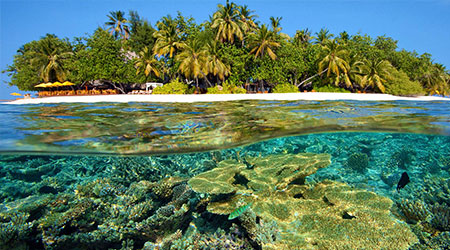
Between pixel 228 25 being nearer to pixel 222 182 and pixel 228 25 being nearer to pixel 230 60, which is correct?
pixel 230 60

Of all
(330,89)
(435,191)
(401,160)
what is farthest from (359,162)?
(330,89)

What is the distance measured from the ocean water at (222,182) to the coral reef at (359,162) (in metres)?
0.03

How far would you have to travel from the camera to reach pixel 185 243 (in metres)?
5.12

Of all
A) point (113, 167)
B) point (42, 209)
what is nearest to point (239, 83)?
point (113, 167)

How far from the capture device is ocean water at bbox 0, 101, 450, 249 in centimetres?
529

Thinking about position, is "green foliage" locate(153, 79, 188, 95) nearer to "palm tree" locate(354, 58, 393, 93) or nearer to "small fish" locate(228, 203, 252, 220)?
"palm tree" locate(354, 58, 393, 93)

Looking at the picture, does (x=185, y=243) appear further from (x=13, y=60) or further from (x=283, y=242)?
(x=13, y=60)

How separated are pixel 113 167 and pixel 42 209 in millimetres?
2710

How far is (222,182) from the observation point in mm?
5988

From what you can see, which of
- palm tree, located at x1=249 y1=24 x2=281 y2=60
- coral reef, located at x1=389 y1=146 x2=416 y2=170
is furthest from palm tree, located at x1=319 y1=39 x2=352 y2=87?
coral reef, located at x1=389 y1=146 x2=416 y2=170

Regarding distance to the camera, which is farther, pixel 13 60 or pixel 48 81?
pixel 13 60

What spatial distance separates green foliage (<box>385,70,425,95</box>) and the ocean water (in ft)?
90.9

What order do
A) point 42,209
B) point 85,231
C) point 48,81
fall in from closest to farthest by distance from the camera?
1. point 85,231
2. point 42,209
3. point 48,81

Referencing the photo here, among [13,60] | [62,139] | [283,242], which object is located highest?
[13,60]
